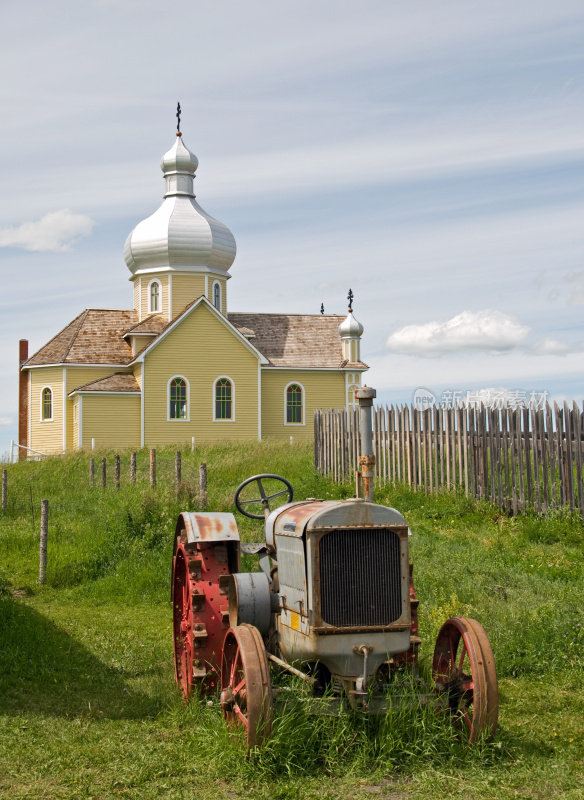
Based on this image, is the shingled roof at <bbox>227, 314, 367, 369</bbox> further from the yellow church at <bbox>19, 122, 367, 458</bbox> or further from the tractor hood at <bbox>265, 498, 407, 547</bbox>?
the tractor hood at <bbox>265, 498, 407, 547</bbox>

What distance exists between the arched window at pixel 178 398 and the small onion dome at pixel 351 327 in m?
7.28

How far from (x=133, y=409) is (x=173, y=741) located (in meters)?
27.7

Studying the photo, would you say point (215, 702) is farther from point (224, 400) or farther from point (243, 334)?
point (243, 334)

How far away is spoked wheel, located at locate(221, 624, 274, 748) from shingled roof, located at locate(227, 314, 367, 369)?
30233mm

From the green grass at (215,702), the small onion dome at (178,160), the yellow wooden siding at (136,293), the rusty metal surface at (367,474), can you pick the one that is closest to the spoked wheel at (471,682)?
the green grass at (215,702)

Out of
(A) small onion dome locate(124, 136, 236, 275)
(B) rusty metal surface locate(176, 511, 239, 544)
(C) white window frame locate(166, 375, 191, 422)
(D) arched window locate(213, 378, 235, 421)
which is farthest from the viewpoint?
(A) small onion dome locate(124, 136, 236, 275)

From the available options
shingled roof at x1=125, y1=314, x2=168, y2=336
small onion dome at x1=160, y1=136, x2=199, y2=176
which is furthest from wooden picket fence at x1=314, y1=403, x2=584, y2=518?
small onion dome at x1=160, y1=136, x2=199, y2=176

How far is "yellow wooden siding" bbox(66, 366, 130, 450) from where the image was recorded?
112ft

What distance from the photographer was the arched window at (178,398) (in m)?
33.2

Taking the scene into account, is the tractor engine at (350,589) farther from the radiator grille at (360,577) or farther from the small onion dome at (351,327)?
the small onion dome at (351,327)

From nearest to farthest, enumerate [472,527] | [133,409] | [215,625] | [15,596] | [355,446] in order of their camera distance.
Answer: [215,625] < [15,596] < [472,527] < [355,446] < [133,409]

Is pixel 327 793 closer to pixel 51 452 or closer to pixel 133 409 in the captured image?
pixel 133 409

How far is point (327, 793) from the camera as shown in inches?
185

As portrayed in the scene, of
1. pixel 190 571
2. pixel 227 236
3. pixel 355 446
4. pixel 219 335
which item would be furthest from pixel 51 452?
pixel 190 571
